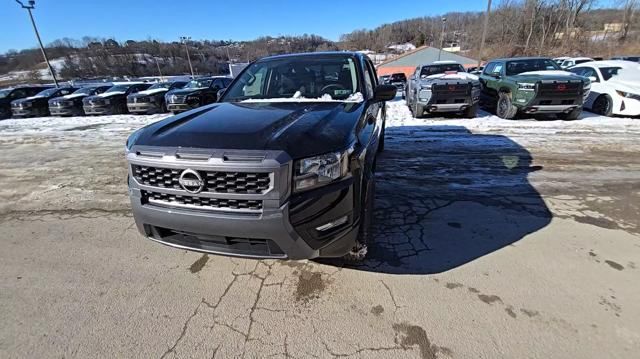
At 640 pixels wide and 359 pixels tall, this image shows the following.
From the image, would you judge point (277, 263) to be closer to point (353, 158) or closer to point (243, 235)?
point (243, 235)

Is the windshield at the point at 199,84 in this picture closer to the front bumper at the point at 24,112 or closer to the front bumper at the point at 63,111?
the front bumper at the point at 63,111

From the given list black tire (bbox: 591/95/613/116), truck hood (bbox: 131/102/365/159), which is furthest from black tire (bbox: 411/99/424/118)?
truck hood (bbox: 131/102/365/159)

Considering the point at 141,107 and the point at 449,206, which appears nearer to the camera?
the point at 449,206

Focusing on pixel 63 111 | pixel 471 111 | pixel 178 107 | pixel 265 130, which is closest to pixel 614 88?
pixel 471 111

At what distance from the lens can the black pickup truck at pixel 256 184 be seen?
1.93 m

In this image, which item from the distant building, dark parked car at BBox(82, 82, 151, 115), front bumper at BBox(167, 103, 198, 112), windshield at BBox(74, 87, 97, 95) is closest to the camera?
front bumper at BBox(167, 103, 198, 112)

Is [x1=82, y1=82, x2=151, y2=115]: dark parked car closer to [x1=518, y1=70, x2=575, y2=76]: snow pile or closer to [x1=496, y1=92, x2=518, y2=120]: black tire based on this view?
[x1=496, y1=92, x2=518, y2=120]: black tire

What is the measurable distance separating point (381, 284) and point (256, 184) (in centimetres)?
130

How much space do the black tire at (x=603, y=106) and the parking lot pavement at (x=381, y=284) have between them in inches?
223

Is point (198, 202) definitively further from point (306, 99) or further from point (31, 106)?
point (31, 106)

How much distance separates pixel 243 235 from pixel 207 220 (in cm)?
26

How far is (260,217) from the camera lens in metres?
1.94

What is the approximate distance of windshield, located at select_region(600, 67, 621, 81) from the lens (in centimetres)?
915

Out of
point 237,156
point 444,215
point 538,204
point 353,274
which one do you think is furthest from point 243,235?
point 538,204
